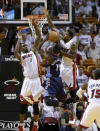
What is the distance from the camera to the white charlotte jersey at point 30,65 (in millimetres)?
8156

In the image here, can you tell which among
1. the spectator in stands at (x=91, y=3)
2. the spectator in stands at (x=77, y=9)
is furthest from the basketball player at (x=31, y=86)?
the spectator in stands at (x=91, y=3)

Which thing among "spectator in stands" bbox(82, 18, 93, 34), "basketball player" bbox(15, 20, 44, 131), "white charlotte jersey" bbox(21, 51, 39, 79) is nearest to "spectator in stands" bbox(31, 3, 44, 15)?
"basketball player" bbox(15, 20, 44, 131)

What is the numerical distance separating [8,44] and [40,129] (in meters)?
2.64

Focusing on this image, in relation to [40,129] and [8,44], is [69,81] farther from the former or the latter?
[8,44]

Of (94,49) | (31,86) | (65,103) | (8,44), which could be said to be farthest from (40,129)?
(94,49)

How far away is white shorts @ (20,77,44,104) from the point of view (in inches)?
320

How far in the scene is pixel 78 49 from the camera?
1360 cm

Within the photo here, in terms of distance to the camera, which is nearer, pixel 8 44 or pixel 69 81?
pixel 69 81

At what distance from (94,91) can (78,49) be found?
625 centimetres

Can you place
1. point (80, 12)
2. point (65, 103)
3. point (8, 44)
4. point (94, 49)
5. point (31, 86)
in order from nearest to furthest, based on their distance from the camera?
point (31, 86), point (65, 103), point (8, 44), point (94, 49), point (80, 12)

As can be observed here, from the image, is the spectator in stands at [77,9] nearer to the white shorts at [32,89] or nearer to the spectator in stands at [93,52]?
the spectator in stands at [93,52]

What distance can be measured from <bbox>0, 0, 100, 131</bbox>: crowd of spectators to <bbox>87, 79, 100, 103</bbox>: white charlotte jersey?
3.48 ft

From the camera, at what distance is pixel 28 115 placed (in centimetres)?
950

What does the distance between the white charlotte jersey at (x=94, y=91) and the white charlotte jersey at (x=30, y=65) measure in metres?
1.28
